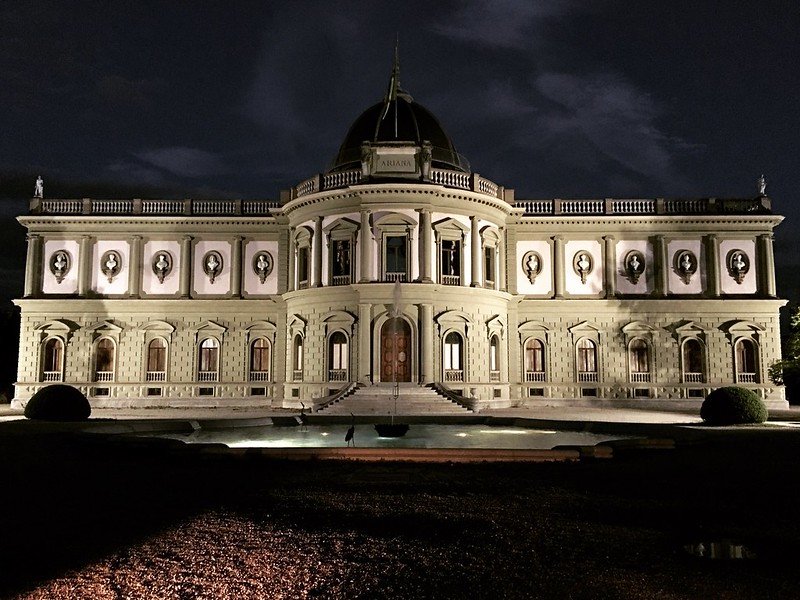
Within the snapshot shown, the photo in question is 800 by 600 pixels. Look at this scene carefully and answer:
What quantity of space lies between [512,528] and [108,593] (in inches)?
159

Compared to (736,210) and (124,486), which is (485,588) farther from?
(736,210)

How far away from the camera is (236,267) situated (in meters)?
38.8

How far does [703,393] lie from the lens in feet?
123

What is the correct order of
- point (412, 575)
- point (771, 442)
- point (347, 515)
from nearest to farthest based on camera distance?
point (412, 575)
point (347, 515)
point (771, 442)

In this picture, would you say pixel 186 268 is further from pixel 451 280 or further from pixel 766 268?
pixel 766 268

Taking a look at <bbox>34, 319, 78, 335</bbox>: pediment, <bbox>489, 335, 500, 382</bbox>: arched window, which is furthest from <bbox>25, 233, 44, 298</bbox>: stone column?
<bbox>489, 335, 500, 382</bbox>: arched window

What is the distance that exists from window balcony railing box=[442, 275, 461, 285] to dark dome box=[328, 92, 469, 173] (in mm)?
7940

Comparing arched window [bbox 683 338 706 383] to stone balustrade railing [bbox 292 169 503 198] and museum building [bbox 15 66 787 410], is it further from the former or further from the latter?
stone balustrade railing [bbox 292 169 503 198]

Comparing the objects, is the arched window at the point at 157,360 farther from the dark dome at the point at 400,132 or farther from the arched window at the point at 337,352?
the dark dome at the point at 400,132

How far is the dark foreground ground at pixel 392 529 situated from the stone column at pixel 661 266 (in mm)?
27078

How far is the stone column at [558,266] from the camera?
38406mm

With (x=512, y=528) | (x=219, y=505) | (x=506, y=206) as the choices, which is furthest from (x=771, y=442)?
(x=506, y=206)

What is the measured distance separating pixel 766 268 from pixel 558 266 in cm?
1154

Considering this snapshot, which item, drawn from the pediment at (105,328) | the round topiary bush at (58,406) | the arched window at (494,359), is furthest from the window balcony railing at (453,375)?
the pediment at (105,328)
